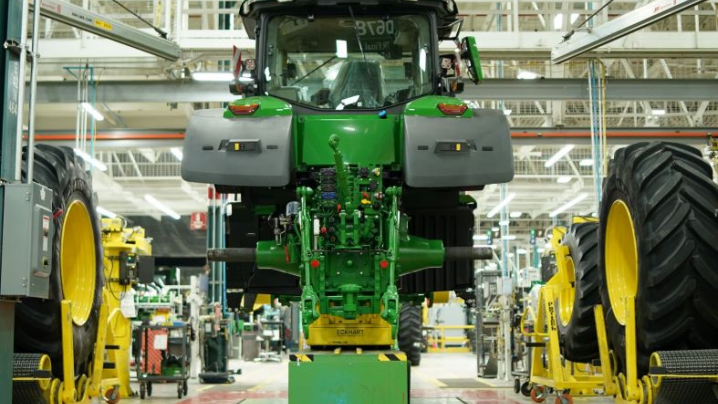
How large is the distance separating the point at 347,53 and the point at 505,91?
26.0 feet

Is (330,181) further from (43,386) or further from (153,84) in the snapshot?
(153,84)

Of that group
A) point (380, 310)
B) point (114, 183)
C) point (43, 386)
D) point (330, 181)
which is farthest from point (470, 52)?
point (114, 183)

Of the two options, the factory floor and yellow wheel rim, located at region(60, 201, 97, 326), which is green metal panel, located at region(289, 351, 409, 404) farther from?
the factory floor

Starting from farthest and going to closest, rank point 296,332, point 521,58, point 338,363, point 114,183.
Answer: point 114,183 < point 296,332 < point 521,58 < point 338,363

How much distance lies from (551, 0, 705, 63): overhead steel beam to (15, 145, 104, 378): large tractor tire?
7.43m

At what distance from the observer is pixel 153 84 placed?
1488 cm

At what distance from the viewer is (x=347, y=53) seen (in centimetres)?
730

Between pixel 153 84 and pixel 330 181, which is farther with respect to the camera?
pixel 153 84

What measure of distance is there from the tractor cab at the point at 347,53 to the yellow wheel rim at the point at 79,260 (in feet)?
5.58

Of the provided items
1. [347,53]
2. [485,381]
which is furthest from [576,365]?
[347,53]

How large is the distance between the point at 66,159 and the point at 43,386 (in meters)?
1.68

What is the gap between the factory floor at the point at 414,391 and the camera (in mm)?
10078

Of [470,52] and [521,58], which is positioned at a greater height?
[521,58]

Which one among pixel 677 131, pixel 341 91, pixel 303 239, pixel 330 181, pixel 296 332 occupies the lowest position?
pixel 296 332
